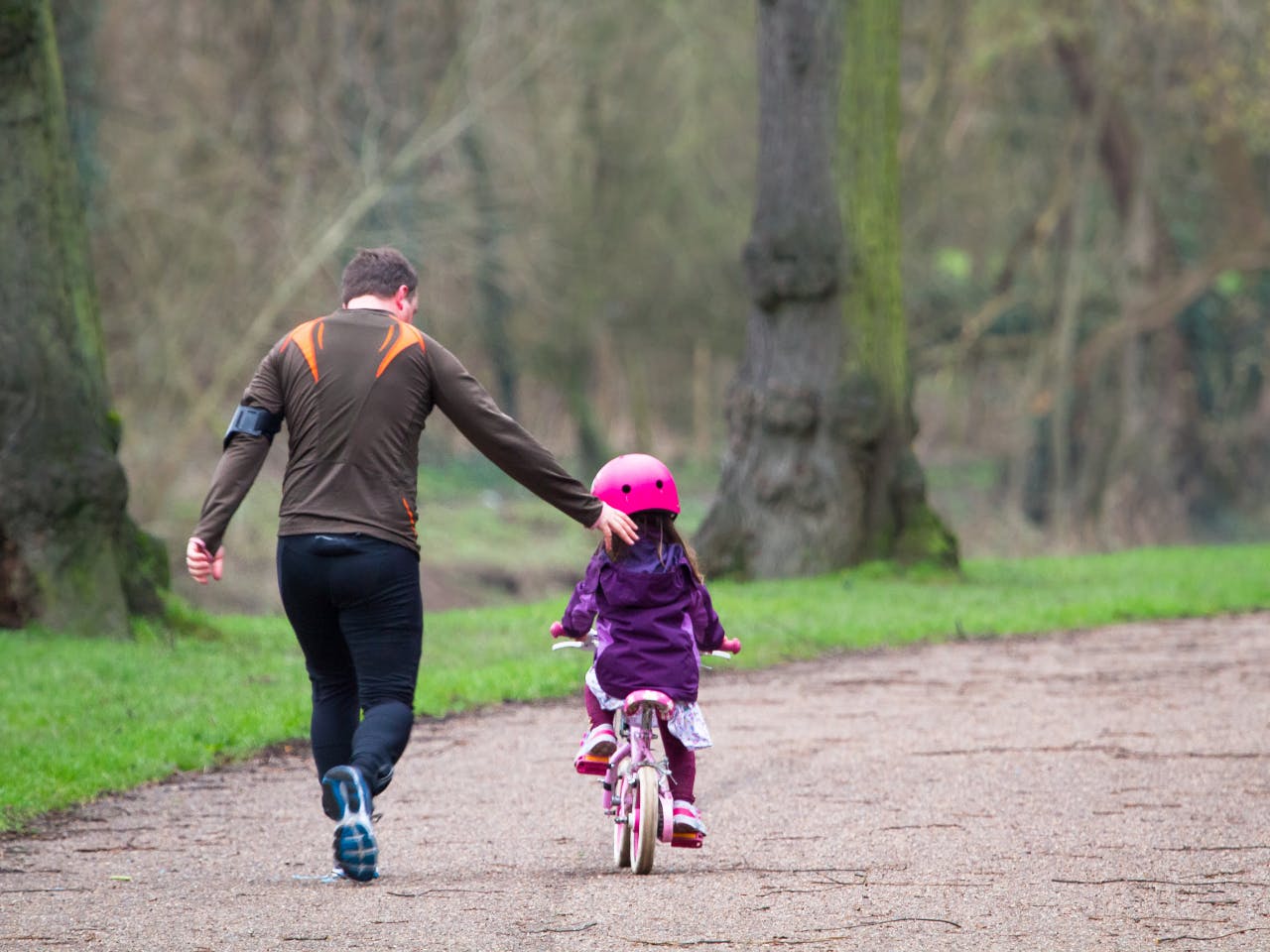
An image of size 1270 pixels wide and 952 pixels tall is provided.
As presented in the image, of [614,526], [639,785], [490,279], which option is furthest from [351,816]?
[490,279]

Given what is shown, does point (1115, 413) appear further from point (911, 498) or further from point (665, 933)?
point (665, 933)

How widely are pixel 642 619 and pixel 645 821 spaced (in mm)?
664

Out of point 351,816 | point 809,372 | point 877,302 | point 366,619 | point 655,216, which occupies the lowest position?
point 351,816

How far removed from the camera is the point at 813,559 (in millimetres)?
16875

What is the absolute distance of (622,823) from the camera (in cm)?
611

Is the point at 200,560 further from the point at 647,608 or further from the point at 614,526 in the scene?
the point at 647,608

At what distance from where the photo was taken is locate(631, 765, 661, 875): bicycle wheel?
5.89 meters

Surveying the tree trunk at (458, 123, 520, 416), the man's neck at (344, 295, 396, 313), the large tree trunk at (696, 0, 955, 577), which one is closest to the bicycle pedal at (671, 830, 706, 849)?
the man's neck at (344, 295, 396, 313)

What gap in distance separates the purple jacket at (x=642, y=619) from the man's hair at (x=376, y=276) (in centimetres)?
112

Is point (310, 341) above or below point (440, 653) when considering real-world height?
above

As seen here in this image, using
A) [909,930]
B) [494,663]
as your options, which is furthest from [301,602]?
[494,663]

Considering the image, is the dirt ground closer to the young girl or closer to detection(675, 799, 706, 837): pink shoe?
detection(675, 799, 706, 837): pink shoe

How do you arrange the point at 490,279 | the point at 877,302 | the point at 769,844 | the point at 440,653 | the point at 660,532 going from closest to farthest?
the point at 660,532, the point at 769,844, the point at 440,653, the point at 877,302, the point at 490,279

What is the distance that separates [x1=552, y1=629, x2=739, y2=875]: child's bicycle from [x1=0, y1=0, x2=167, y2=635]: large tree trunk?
6207mm
